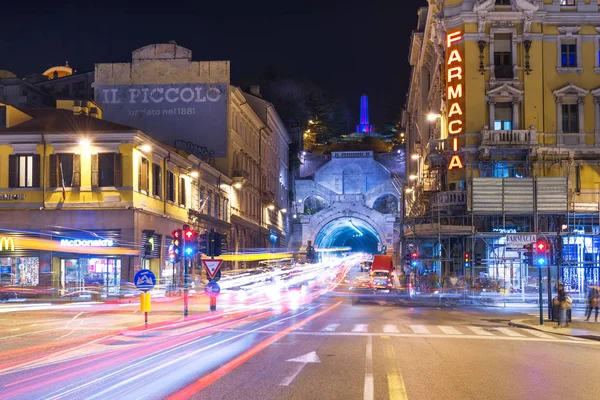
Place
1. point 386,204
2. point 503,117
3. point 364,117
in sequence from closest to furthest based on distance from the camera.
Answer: point 503,117
point 386,204
point 364,117

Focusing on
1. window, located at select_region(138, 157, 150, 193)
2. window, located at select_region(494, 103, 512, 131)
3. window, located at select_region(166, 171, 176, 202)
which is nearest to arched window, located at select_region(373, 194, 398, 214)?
window, located at select_region(494, 103, 512, 131)

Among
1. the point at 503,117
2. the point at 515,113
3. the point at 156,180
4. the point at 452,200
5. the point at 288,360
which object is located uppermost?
the point at 515,113

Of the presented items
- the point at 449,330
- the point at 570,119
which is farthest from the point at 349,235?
the point at 449,330

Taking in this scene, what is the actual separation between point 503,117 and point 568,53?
6.10 metres

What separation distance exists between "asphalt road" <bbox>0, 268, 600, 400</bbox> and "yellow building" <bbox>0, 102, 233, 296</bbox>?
1537 centimetres

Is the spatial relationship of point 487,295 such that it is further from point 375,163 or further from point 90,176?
point 375,163

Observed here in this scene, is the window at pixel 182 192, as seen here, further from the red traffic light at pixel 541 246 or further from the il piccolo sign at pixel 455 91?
the red traffic light at pixel 541 246

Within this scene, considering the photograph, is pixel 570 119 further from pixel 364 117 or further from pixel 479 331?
pixel 364 117

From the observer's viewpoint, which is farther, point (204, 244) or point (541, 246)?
point (204, 244)

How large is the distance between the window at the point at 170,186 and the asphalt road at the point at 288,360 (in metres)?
22.5

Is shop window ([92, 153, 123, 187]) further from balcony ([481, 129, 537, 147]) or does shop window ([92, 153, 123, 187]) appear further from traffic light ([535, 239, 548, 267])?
traffic light ([535, 239, 548, 267])

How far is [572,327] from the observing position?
83.6ft

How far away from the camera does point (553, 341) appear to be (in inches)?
826

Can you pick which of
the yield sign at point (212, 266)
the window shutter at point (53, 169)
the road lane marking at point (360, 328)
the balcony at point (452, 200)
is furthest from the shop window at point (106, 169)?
the road lane marking at point (360, 328)
